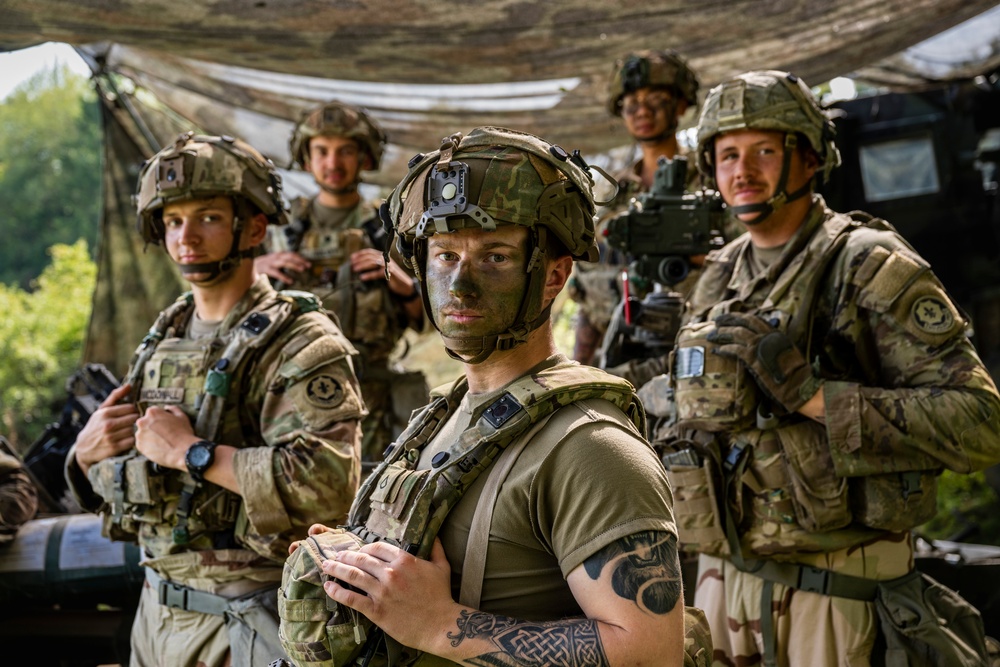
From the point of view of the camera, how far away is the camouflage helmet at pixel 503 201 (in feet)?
7.25

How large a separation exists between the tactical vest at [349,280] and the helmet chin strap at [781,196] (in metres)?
2.69

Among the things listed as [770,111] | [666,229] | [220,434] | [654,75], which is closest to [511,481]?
[220,434]

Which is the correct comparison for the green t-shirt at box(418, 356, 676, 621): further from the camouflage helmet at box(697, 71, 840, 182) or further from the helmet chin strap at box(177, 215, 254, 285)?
the camouflage helmet at box(697, 71, 840, 182)

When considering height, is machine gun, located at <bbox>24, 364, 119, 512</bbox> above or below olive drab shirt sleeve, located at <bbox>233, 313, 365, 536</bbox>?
below

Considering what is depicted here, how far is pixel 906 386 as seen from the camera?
346cm

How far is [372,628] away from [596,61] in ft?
16.7

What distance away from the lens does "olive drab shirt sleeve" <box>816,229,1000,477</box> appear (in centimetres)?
334

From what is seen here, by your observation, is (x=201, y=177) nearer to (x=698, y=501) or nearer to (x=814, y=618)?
(x=698, y=501)

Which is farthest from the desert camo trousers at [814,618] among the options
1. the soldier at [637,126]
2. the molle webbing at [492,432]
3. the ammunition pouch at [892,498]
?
the soldier at [637,126]

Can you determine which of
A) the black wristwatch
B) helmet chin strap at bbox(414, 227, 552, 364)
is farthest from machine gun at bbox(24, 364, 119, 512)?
helmet chin strap at bbox(414, 227, 552, 364)

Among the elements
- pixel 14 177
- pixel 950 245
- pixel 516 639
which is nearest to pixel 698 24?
pixel 950 245

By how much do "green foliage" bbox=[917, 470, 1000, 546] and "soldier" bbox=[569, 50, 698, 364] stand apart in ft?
21.2

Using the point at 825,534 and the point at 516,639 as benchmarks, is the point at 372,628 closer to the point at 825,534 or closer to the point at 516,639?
the point at 516,639

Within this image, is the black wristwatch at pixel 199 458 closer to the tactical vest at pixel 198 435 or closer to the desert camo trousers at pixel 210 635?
the tactical vest at pixel 198 435
